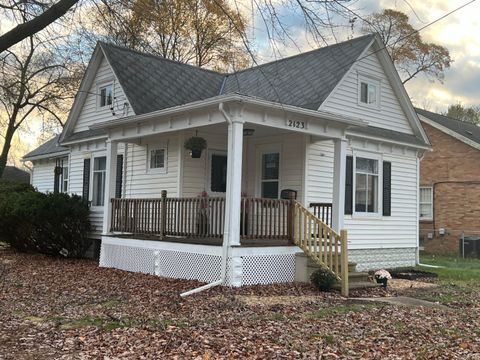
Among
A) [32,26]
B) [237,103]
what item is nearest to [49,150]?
[237,103]

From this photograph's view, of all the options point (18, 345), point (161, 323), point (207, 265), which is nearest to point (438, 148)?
point (207, 265)

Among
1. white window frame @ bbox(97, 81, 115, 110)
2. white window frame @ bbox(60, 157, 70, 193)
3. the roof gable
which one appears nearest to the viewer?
white window frame @ bbox(97, 81, 115, 110)

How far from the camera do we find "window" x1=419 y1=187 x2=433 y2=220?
75.2 feet

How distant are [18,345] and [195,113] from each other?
6342mm

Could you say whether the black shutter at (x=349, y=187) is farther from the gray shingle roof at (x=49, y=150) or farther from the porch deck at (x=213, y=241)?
the gray shingle roof at (x=49, y=150)

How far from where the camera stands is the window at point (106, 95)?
A: 16.3m

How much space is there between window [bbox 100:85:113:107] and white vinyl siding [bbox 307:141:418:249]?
6.52 meters

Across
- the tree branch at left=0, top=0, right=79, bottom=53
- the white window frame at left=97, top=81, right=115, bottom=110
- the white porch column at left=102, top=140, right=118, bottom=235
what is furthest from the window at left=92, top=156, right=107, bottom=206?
the tree branch at left=0, top=0, right=79, bottom=53

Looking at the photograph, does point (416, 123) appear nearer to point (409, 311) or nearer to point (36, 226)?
point (409, 311)

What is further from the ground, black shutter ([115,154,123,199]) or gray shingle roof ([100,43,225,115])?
gray shingle roof ([100,43,225,115])

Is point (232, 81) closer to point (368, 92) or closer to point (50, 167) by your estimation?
point (368, 92)

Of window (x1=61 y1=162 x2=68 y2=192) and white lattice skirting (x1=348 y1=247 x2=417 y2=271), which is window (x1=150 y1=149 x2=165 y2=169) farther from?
window (x1=61 y1=162 x2=68 y2=192)

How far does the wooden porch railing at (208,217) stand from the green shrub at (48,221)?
3665 mm

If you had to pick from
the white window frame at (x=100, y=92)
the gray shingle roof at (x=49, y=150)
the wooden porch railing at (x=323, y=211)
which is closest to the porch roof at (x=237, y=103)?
the wooden porch railing at (x=323, y=211)
